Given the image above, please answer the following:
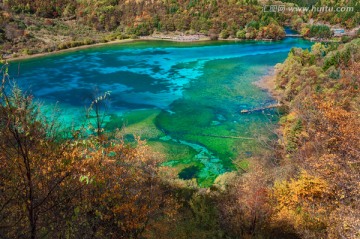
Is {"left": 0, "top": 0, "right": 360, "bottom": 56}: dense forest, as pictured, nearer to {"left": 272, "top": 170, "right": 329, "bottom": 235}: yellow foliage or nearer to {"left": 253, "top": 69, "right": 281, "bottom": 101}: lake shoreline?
{"left": 253, "top": 69, "right": 281, "bottom": 101}: lake shoreline

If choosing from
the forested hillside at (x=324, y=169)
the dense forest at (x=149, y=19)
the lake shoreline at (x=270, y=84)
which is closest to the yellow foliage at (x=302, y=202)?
the forested hillside at (x=324, y=169)

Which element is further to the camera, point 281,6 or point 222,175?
point 281,6

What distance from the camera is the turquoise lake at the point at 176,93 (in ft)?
141

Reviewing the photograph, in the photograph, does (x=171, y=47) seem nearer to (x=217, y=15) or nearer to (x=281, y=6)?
(x=217, y=15)

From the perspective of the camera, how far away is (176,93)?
68.1 metres

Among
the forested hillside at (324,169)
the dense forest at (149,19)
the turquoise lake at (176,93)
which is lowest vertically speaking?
the turquoise lake at (176,93)

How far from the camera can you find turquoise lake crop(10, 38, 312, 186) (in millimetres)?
43062

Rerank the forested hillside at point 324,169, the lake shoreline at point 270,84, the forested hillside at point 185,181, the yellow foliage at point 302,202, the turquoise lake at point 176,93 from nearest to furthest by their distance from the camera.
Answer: the forested hillside at point 185,181 → the forested hillside at point 324,169 → the yellow foliage at point 302,202 → the turquoise lake at point 176,93 → the lake shoreline at point 270,84

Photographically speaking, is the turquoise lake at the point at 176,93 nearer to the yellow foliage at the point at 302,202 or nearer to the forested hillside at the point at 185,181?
the forested hillside at the point at 185,181

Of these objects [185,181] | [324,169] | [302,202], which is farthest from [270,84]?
[302,202]

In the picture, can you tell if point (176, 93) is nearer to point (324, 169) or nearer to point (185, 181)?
point (185, 181)

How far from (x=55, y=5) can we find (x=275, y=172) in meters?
173

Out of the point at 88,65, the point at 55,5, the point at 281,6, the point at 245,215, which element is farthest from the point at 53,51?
the point at 281,6

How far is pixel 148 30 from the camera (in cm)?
15025
